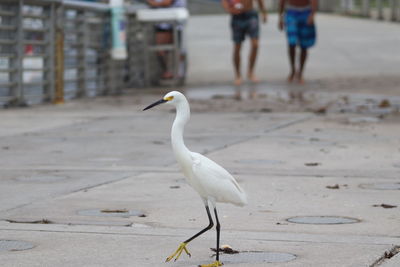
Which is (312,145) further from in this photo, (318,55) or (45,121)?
(318,55)

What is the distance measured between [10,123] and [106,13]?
245 inches

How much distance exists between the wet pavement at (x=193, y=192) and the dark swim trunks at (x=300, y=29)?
4343 mm

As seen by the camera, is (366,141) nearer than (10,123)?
Yes

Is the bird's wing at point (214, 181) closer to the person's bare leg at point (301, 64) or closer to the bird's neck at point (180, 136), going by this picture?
the bird's neck at point (180, 136)

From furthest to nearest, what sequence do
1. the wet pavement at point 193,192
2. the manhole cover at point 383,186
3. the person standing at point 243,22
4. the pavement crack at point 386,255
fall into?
1. the person standing at point 243,22
2. the manhole cover at point 383,186
3. the wet pavement at point 193,192
4. the pavement crack at point 386,255

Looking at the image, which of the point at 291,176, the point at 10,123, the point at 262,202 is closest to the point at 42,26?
the point at 10,123

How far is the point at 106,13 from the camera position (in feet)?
65.2

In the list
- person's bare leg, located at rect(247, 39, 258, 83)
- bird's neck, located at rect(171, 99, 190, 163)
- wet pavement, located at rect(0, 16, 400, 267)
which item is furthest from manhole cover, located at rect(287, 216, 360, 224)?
person's bare leg, located at rect(247, 39, 258, 83)

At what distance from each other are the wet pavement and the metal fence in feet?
3.01

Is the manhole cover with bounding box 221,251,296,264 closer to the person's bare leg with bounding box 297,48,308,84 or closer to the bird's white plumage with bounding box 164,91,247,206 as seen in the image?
the bird's white plumage with bounding box 164,91,247,206

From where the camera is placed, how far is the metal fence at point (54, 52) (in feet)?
53.9

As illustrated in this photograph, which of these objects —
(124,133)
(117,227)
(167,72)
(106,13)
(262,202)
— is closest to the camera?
(117,227)

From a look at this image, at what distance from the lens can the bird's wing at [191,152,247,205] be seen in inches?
228

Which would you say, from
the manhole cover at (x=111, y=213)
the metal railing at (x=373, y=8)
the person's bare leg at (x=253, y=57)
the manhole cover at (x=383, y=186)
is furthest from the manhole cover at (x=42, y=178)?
the metal railing at (x=373, y=8)
